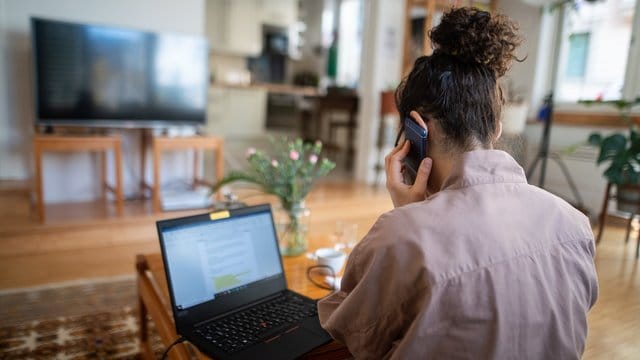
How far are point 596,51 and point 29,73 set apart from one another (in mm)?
4485

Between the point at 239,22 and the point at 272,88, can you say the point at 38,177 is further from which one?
the point at 239,22

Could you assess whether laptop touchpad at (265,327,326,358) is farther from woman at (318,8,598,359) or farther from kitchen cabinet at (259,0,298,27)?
kitchen cabinet at (259,0,298,27)

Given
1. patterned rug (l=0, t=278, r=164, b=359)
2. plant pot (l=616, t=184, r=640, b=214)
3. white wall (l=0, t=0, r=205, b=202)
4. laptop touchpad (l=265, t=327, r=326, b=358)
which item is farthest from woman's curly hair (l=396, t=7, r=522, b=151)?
white wall (l=0, t=0, r=205, b=202)

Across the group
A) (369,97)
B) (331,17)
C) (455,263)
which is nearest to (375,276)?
(455,263)

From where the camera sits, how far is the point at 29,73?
3.02 meters

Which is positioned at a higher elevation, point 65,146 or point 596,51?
point 596,51

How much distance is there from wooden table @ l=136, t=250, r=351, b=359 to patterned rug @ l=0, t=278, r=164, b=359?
0.63 feet

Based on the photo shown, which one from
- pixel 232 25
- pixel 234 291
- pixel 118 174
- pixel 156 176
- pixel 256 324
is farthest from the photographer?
pixel 232 25

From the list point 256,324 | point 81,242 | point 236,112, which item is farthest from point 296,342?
point 236,112

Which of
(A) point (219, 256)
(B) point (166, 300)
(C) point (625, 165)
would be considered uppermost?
(C) point (625, 165)

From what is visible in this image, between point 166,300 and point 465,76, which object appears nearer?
point 465,76

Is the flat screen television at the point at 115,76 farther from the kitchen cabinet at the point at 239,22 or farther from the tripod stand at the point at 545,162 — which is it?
the kitchen cabinet at the point at 239,22

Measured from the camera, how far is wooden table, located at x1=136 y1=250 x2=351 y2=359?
917mm

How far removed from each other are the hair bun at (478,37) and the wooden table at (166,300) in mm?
598
